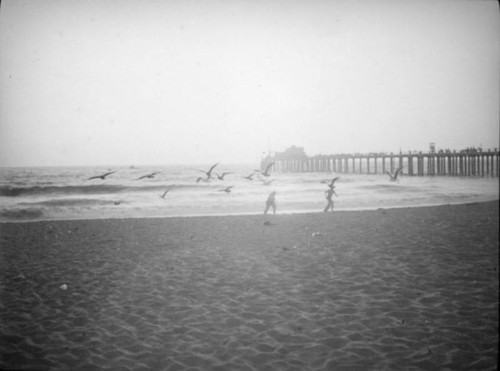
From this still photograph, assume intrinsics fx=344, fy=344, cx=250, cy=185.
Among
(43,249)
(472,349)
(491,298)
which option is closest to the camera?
(472,349)

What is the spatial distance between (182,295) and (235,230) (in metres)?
5.59

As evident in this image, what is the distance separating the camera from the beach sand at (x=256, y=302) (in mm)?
3641

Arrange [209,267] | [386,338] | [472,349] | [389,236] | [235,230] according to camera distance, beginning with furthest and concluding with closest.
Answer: [235,230] → [389,236] → [209,267] → [386,338] → [472,349]

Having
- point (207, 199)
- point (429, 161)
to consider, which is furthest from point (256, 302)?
point (429, 161)

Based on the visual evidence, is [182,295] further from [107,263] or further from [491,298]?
[491,298]

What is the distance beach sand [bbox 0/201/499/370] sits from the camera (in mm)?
3641

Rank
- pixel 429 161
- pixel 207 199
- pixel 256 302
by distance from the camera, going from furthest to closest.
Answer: pixel 429 161 → pixel 207 199 → pixel 256 302

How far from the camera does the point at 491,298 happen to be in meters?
4.71

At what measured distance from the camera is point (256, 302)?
5035 mm

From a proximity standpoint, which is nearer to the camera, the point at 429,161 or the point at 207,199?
the point at 207,199

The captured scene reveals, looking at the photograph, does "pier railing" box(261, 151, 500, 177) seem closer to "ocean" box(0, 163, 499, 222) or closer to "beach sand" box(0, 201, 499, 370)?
"ocean" box(0, 163, 499, 222)

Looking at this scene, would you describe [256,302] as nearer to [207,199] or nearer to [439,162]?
[207,199]

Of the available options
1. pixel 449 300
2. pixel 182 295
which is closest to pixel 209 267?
pixel 182 295

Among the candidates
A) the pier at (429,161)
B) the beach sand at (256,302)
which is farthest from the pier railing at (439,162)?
the beach sand at (256,302)
